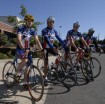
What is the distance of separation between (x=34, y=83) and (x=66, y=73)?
6.57 ft

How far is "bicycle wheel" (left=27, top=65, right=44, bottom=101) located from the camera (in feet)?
22.1

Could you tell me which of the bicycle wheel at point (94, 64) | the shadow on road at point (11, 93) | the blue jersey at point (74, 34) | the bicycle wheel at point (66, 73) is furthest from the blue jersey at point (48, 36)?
the bicycle wheel at point (94, 64)

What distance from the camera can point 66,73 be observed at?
8938mm

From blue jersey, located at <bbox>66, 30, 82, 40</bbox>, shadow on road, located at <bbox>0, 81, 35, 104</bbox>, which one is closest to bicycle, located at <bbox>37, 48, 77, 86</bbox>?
shadow on road, located at <bbox>0, 81, 35, 104</bbox>

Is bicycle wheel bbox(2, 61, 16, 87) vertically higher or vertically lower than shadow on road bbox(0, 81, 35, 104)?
higher

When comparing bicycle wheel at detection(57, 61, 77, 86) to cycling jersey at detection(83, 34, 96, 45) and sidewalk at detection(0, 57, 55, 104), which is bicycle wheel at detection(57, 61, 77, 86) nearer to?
sidewalk at detection(0, 57, 55, 104)

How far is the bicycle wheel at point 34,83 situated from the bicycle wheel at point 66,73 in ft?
5.77

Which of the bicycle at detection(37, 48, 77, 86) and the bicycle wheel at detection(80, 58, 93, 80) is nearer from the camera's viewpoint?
the bicycle at detection(37, 48, 77, 86)

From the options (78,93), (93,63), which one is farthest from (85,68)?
(78,93)

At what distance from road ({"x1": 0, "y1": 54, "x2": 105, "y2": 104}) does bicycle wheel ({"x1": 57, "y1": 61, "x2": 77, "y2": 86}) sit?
8.9 inches

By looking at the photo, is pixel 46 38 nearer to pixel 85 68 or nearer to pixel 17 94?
pixel 85 68

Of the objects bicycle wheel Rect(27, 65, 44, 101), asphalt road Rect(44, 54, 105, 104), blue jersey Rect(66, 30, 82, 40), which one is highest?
blue jersey Rect(66, 30, 82, 40)

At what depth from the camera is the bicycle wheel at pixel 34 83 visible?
6.75 m

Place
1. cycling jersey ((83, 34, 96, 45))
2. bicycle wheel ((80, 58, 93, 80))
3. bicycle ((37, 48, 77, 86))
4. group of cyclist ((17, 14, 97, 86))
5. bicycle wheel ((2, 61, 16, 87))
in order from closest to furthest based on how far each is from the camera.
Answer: group of cyclist ((17, 14, 97, 86)) < bicycle wheel ((2, 61, 16, 87)) < bicycle ((37, 48, 77, 86)) < bicycle wheel ((80, 58, 93, 80)) < cycling jersey ((83, 34, 96, 45))
